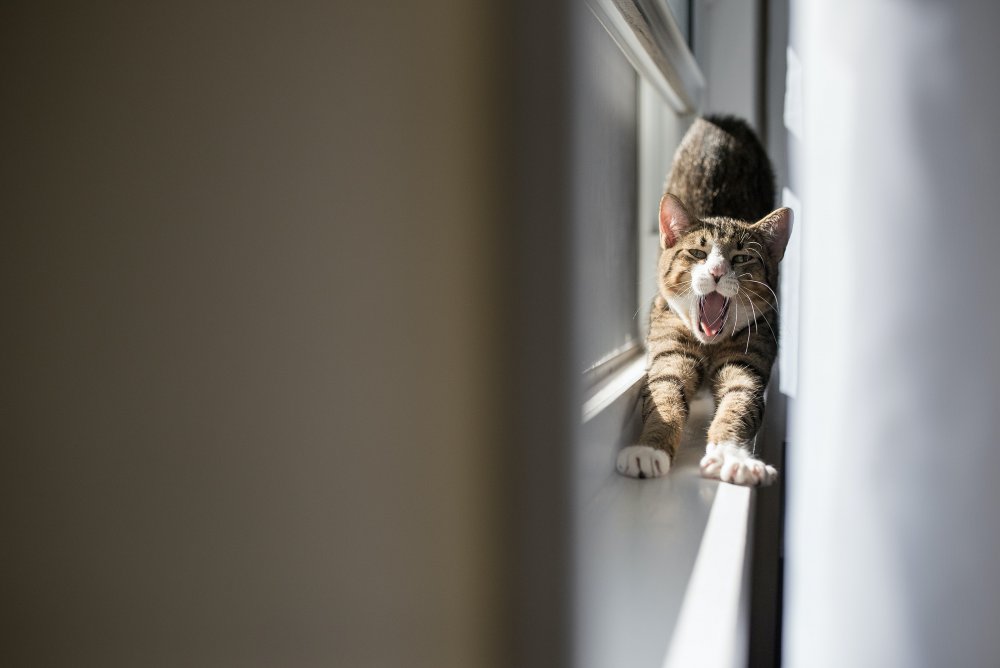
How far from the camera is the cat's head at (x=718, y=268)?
0.49m

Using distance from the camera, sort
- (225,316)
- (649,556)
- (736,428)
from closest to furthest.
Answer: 1. (225,316)
2. (649,556)
3. (736,428)

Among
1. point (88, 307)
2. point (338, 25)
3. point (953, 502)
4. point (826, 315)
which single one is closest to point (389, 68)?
point (338, 25)

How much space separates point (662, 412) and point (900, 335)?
5.8 inches

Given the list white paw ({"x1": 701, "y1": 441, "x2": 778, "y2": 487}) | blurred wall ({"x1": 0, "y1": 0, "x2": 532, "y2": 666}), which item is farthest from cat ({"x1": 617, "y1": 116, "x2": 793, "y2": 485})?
blurred wall ({"x1": 0, "y1": 0, "x2": 532, "y2": 666})

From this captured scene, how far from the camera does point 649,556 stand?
14.8 inches

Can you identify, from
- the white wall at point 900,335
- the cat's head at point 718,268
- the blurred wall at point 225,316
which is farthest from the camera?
the cat's head at point 718,268

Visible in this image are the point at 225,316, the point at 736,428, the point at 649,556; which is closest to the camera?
the point at 225,316

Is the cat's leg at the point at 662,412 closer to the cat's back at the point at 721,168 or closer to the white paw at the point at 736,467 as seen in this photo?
the white paw at the point at 736,467

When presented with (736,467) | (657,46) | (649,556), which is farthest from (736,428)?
(657,46)

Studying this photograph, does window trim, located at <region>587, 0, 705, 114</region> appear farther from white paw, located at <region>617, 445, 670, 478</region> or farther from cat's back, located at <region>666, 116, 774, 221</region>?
white paw, located at <region>617, 445, 670, 478</region>

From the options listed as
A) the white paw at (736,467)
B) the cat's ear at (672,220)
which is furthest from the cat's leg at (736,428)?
the cat's ear at (672,220)

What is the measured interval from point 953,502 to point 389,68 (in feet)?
1.27

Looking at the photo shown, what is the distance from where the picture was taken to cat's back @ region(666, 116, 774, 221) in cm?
55

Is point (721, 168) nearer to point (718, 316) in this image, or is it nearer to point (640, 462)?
point (718, 316)
